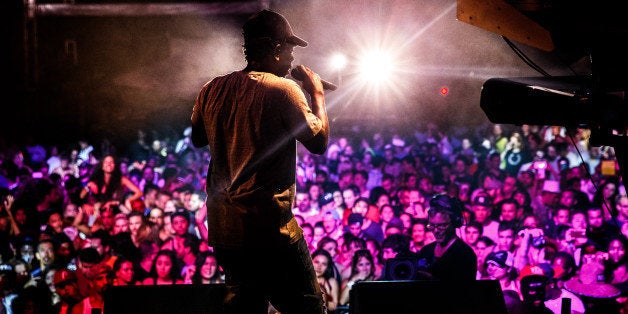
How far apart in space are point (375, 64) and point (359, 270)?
5.00 meters

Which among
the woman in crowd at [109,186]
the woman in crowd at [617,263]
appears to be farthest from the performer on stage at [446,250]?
the woman in crowd at [109,186]

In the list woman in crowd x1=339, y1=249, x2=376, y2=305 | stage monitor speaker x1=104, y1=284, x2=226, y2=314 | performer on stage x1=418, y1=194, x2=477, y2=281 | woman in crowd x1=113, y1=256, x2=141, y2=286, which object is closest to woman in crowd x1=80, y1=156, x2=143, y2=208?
woman in crowd x1=113, y1=256, x2=141, y2=286

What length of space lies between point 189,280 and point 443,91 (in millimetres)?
6693

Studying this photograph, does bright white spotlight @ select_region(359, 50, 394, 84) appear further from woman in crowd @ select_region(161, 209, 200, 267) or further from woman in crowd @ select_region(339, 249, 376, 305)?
woman in crowd @ select_region(339, 249, 376, 305)

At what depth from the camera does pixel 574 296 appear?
4531 millimetres

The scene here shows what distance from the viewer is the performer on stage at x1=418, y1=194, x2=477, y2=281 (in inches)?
135

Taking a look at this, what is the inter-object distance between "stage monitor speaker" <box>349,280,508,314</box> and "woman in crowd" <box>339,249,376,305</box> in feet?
8.08

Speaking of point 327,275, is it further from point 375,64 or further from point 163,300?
point 375,64

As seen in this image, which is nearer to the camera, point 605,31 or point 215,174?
point 605,31

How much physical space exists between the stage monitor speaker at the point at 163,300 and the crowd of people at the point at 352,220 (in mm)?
1420

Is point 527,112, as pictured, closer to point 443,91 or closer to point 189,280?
point 189,280

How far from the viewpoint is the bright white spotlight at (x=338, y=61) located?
356 inches

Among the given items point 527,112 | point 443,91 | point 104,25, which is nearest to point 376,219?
point 527,112

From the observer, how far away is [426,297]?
2.15m
